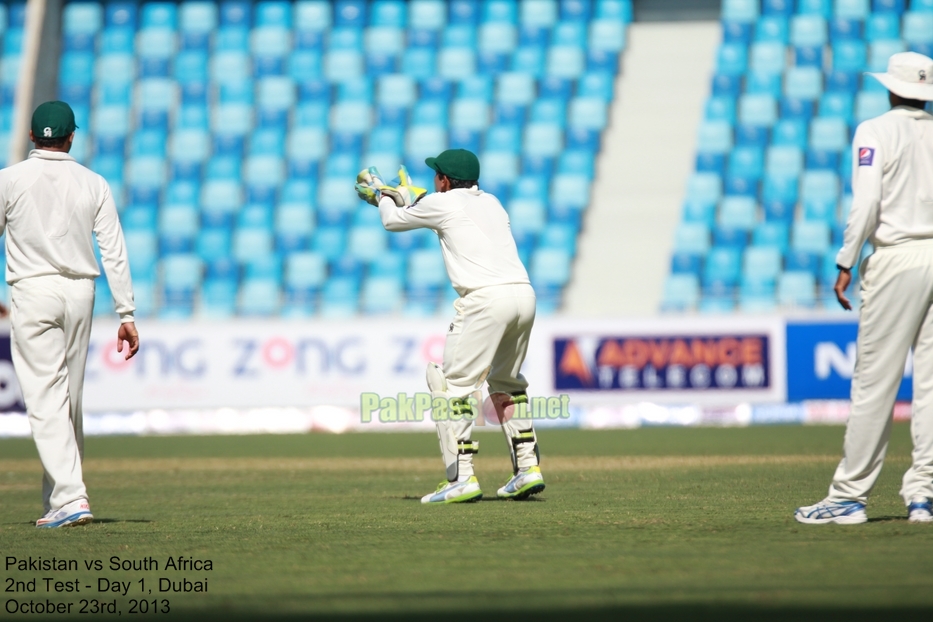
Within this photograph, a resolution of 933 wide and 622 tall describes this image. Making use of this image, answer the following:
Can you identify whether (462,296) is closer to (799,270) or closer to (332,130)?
(799,270)

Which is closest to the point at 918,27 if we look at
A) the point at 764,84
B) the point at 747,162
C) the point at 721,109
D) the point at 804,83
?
the point at 804,83

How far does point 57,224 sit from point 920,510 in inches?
171

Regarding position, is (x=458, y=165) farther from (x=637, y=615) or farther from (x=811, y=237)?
(x=811, y=237)

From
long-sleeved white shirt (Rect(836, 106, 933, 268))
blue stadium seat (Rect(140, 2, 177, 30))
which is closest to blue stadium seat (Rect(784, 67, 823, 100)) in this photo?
blue stadium seat (Rect(140, 2, 177, 30))

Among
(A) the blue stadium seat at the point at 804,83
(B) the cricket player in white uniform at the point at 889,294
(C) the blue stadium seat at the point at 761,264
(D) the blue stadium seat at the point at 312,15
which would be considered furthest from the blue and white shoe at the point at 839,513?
(D) the blue stadium seat at the point at 312,15

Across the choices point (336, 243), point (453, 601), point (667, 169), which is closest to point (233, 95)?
point (336, 243)

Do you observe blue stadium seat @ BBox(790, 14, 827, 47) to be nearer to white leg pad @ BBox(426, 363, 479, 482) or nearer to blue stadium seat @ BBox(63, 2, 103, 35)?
blue stadium seat @ BBox(63, 2, 103, 35)

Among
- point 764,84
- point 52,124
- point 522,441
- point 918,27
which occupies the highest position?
point 918,27

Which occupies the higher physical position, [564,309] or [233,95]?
[233,95]

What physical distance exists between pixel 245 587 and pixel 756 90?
60.5 feet

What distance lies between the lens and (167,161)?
2198cm

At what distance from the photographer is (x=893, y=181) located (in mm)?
5676

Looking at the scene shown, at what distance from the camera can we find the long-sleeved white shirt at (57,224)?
6293 millimetres

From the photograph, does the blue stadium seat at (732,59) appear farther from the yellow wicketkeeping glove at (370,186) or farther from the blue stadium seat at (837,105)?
the yellow wicketkeeping glove at (370,186)
